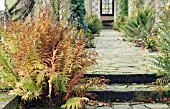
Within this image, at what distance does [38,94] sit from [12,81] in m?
0.36

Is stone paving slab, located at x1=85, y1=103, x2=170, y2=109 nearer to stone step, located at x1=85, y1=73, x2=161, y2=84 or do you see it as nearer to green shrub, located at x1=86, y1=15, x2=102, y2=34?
stone step, located at x1=85, y1=73, x2=161, y2=84

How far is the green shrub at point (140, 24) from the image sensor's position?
8992 millimetres

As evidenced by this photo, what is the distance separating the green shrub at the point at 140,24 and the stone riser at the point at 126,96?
5.01 meters

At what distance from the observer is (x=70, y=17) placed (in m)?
8.16

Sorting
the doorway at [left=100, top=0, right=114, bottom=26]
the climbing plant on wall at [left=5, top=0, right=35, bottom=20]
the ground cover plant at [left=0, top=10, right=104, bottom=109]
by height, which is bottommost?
the doorway at [left=100, top=0, right=114, bottom=26]

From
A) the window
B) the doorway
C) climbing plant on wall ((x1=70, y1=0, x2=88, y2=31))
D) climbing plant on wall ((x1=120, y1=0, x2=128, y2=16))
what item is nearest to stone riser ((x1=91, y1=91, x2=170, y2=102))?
climbing plant on wall ((x1=70, y1=0, x2=88, y2=31))

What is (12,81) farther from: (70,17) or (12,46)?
(70,17)

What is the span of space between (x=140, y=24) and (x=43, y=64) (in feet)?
21.0

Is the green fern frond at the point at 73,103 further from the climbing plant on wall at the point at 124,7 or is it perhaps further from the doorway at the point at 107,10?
the doorway at the point at 107,10

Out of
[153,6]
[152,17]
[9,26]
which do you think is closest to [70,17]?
[152,17]

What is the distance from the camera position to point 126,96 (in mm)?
3863

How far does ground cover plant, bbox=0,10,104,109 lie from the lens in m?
3.11

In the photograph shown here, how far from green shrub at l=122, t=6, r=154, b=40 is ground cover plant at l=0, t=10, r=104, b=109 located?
5.66 metres

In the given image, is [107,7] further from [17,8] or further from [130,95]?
[130,95]
